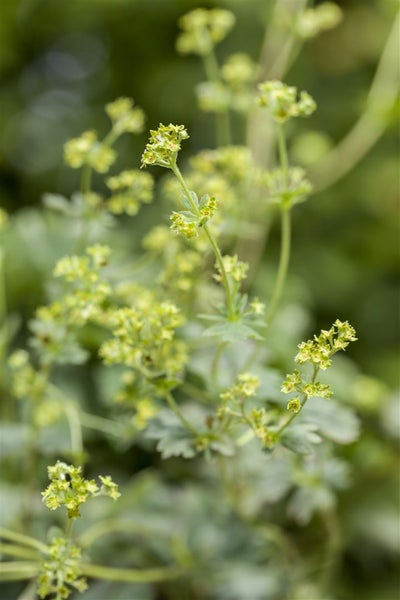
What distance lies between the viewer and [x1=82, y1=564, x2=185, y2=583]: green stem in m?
0.88

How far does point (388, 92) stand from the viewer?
146cm

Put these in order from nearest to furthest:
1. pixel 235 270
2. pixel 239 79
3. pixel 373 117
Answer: pixel 235 270, pixel 239 79, pixel 373 117

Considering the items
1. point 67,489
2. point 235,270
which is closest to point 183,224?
point 235,270

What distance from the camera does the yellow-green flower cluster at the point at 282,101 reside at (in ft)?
2.43

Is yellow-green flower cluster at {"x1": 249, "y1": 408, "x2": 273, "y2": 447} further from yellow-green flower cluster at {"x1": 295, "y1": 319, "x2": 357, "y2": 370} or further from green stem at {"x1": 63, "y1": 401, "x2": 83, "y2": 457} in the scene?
green stem at {"x1": 63, "y1": 401, "x2": 83, "y2": 457}

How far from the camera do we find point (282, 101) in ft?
2.46

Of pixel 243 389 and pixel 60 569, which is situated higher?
pixel 243 389

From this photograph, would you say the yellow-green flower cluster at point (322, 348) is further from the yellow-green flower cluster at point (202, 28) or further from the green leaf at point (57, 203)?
the yellow-green flower cluster at point (202, 28)

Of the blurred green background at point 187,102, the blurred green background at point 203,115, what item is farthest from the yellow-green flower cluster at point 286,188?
the blurred green background at point 187,102

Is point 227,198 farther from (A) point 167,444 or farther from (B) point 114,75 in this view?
(B) point 114,75

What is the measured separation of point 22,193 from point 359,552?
4.71 feet

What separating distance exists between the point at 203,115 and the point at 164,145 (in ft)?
5.84

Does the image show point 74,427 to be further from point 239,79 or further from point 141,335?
point 239,79

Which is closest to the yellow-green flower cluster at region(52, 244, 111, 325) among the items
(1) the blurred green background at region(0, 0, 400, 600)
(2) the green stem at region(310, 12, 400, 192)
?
(2) the green stem at region(310, 12, 400, 192)
